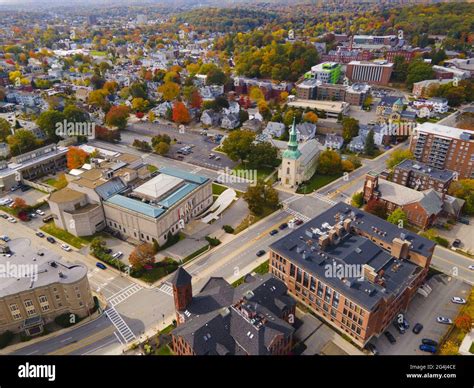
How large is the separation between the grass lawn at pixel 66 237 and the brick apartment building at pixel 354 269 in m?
40.0

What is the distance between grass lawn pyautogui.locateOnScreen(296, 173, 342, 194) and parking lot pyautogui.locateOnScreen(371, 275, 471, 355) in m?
37.4

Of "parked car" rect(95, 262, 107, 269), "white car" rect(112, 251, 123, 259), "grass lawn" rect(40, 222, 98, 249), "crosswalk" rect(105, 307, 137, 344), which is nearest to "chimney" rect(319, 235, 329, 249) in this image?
"crosswalk" rect(105, 307, 137, 344)

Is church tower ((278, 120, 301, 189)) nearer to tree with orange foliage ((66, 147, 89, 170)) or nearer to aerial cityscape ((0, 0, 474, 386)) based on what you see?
aerial cityscape ((0, 0, 474, 386))

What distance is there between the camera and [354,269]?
178ft

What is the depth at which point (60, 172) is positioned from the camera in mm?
104000

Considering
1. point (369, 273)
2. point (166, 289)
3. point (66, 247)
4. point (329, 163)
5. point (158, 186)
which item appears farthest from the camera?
point (329, 163)

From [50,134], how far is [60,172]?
22276 mm

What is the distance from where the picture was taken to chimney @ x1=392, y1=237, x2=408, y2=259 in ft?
186

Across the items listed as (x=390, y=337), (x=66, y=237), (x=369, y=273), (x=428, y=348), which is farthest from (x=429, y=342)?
(x=66, y=237)

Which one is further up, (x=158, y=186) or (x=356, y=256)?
(x=356, y=256)

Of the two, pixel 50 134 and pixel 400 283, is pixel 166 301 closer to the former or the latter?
pixel 400 283

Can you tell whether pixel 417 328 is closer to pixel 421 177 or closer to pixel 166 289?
pixel 166 289

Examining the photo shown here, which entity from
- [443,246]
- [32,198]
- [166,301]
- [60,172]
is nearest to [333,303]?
[166,301]

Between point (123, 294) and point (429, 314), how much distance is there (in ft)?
166
